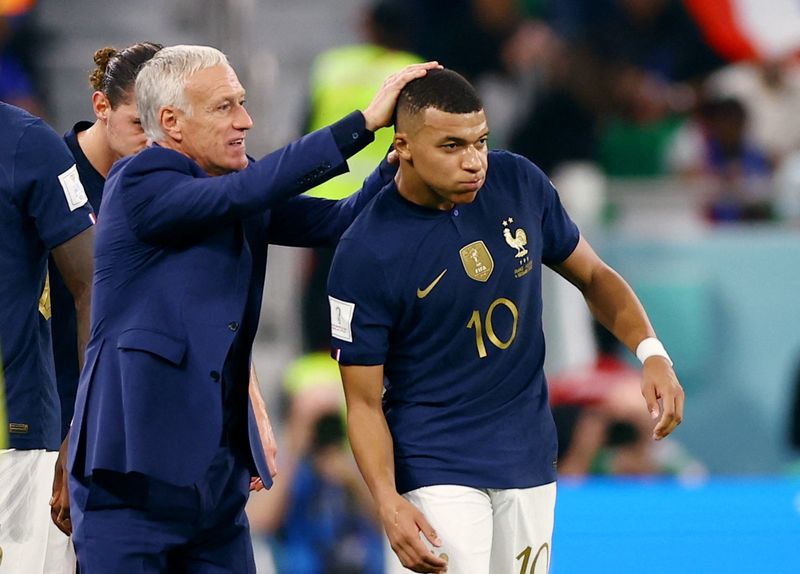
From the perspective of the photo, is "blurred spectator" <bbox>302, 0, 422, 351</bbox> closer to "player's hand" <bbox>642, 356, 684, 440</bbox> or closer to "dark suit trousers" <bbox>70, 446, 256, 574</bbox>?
"player's hand" <bbox>642, 356, 684, 440</bbox>

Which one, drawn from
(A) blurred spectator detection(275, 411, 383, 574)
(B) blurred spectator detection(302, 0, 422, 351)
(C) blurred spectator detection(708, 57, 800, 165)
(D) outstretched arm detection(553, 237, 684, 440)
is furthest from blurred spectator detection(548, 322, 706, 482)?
(D) outstretched arm detection(553, 237, 684, 440)

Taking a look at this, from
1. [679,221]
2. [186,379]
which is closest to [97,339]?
[186,379]

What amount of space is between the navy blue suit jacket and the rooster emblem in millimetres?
423

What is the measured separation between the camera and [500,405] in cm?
360

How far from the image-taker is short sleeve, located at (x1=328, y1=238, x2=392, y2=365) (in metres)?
3.49

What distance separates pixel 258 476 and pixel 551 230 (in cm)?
90

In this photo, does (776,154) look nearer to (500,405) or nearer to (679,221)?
(679,221)

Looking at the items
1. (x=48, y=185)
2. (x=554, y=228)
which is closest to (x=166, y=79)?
(x=48, y=185)

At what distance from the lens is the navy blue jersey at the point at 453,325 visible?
3.50 meters

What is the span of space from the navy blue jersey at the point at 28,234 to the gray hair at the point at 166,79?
0.27 metres

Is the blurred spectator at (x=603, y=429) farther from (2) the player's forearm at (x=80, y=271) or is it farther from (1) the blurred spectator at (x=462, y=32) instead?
(2) the player's forearm at (x=80, y=271)

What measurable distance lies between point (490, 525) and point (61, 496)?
1.04 meters

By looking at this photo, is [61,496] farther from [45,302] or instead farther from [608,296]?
[608,296]

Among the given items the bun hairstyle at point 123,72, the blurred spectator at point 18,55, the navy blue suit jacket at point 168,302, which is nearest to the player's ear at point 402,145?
the navy blue suit jacket at point 168,302
